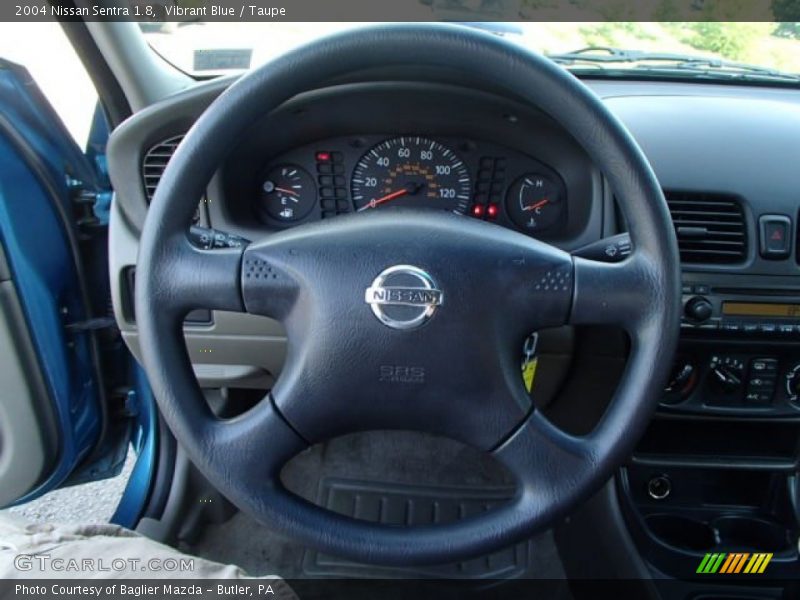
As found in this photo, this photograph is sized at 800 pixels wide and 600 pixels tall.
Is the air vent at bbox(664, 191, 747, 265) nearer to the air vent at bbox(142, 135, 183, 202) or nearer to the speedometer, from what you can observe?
the speedometer

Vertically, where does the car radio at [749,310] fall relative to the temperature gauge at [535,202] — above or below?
below

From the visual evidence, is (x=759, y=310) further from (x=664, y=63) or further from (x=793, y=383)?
(x=664, y=63)

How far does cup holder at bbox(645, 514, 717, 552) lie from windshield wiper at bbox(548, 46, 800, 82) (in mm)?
1065

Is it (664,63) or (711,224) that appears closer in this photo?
(711,224)

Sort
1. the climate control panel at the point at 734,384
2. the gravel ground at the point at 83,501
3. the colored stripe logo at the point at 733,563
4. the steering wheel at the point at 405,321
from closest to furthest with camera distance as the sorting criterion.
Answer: the steering wheel at the point at 405,321, the climate control panel at the point at 734,384, the colored stripe logo at the point at 733,563, the gravel ground at the point at 83,501

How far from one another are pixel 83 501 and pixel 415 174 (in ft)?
4.24

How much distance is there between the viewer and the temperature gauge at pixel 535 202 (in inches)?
58.0

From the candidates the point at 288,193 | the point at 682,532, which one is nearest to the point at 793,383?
the point at 682,532

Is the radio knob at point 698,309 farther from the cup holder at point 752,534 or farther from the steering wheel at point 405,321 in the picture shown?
the cup holder at point 752,534

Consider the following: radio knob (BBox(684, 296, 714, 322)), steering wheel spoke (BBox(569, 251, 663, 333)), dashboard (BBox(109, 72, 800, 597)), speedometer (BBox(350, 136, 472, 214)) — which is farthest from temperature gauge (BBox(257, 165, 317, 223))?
radio knob (BBox(684, 296, 714, 322))

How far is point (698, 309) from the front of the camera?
1.47 meters

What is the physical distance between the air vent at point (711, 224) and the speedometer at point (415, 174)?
411 mm

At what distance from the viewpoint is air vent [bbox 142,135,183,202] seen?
1.45 m

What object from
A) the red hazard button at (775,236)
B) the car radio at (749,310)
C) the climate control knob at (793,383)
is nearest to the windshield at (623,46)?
the red hazard button at (775,236)
